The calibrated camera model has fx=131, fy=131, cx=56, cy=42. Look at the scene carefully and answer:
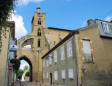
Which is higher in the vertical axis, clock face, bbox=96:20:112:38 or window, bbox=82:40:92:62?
clock face, bbox=96:20:112:38

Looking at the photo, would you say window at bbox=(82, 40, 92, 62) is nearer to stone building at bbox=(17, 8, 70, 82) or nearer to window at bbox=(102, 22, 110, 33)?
window at bbox=(102, 22, 110, 33)

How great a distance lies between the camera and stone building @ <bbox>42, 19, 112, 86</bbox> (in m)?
11.7

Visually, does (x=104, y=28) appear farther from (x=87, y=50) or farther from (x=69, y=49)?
(x=69, y=49)

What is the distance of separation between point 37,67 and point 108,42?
23758mm

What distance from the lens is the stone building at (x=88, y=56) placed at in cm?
1169

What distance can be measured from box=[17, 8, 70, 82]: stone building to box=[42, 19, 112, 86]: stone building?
1922cm

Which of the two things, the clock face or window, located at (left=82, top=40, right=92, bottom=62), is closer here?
window, located at (left=82, top=40, right=92, bottom=62)

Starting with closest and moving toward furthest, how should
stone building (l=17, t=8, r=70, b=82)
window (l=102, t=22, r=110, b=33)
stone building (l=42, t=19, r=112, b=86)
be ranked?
stone building (l=42, t=19, r=112, b=86), window (l=102, t=22, r=110, b=33), stone building (l=17, t=8, r=70, b=82)

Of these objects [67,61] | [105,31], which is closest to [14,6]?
[67,61]

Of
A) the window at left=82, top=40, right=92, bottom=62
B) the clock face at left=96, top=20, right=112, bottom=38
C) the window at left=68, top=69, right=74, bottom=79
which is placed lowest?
the window at left=68, top=69, right=74, bottom=79

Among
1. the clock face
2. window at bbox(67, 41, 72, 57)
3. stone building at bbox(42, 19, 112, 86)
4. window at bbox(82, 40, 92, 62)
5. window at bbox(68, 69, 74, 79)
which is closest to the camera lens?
stone building at bbox(42, 19, 112, 86)

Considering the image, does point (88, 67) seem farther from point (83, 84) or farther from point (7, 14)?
point (7, 14)

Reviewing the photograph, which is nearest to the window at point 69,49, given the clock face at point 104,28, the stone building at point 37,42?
the clock face at point 104,28

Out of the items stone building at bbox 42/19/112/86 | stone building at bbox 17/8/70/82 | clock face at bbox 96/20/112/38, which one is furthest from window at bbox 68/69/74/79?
stone building at bbox 17/8/70/82
